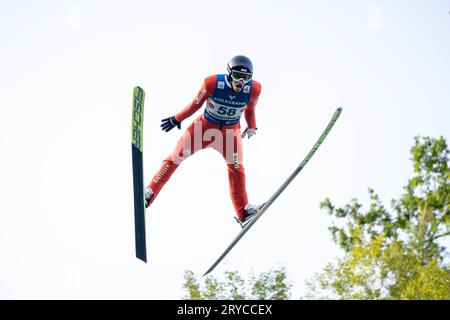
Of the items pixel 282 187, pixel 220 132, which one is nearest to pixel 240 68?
pixel 220 132

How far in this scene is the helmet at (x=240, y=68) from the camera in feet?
35.4

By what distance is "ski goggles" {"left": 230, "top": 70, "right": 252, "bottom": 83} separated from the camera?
10828 millimetres

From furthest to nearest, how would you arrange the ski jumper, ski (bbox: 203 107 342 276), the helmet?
ski (bbox: 203 107 342 276) < the ski jumper < the helmet

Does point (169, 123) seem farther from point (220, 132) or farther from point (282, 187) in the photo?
point (282, 187)

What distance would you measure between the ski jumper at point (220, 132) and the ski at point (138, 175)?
1.94 feet

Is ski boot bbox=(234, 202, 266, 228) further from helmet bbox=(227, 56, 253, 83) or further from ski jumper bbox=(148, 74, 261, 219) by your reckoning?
helmet bbox=(227, 56, 253, 83)

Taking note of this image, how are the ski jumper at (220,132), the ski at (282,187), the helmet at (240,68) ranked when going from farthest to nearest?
1. the ski at (282,187)
2. the ski jumper at (220,132)
3. the helmet at (240,68)

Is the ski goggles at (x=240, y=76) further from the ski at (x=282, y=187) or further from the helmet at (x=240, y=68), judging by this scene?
the ski at (x=282, y=187)

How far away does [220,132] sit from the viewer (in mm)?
11523

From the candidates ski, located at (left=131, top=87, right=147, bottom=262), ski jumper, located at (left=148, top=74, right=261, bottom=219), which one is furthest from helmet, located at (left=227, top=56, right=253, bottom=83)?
ski, located at (left=131, top=87, right=147, bottom=262)

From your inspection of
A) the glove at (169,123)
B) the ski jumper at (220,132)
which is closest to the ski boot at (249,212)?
the ski jumper at (220,132)

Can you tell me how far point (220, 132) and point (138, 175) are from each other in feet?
4.81
